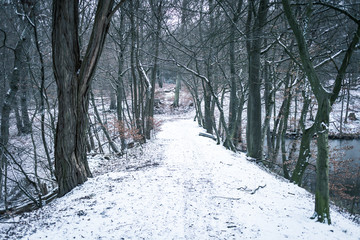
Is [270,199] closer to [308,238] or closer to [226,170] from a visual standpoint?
[308,238]

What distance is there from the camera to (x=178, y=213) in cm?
367

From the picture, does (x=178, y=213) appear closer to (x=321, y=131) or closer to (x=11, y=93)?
(x=321, y=131)

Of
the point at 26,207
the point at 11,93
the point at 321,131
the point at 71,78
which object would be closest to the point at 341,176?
the point at 321,131

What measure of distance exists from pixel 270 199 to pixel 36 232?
4093 millimetres

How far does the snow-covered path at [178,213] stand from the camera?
316 centimetres

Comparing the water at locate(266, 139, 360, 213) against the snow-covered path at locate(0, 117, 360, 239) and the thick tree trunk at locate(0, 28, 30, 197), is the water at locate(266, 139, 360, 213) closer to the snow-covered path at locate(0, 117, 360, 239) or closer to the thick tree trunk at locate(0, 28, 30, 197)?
the snow-covered path at locate(0, 117, 360, 239)

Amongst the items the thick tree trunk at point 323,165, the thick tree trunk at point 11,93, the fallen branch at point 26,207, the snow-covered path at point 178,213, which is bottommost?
the fallen branch at point 26,207

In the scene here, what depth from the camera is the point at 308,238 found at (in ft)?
10.2

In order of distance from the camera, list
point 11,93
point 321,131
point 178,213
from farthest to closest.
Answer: point 11,93, point 178,213, point 321,131

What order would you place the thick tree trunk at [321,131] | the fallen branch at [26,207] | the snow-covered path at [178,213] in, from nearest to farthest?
the snow-covered path at [178,213] < the thick tree trunk at [321,131] < the fallen branch at [26,207]

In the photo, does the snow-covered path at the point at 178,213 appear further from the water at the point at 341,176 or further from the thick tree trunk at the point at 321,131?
the water at the point at 341,176

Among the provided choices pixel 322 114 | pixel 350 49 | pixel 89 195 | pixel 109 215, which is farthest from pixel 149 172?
pixel 350 49

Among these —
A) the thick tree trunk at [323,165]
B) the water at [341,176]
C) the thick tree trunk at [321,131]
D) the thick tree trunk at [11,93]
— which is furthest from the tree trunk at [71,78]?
the water at [341,176]

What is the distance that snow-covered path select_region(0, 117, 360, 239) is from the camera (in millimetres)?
3158
